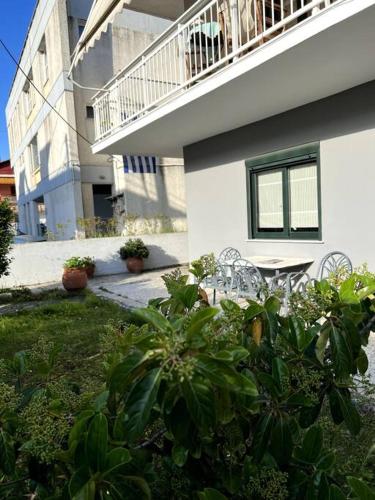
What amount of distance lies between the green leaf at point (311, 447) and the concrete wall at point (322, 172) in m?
5.63

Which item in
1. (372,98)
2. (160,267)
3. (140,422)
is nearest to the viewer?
(140,422)

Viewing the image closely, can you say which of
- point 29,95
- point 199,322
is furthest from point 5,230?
point 29,95

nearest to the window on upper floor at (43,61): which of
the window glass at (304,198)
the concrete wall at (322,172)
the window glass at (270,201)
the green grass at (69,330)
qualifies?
the concrete wall at (322,172)

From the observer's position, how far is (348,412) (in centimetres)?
135

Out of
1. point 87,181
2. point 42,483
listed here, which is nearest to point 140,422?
point 42,483

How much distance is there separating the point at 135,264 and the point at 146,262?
2.42 ft

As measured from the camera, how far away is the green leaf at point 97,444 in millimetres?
967

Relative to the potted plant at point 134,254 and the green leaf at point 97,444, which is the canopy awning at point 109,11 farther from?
the green leaf at point 97,444

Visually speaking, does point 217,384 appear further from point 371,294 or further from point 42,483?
point 371,294

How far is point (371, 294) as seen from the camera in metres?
1.70

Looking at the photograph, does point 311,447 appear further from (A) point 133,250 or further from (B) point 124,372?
(A) point 133,250

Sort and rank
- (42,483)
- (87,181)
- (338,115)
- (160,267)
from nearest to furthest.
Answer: (42,483)
(338,115)
(160,267)
(87,181)

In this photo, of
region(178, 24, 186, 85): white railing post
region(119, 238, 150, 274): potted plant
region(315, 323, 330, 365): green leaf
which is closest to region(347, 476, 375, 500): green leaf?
region(315, 323, 330, 365): green leaf

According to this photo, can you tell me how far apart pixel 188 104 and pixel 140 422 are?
6.56 m
